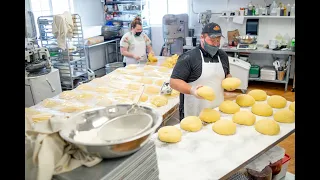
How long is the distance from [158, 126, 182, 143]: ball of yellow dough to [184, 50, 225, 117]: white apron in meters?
0.65

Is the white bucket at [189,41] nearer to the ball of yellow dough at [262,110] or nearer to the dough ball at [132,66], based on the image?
the dough ball at [132,66]

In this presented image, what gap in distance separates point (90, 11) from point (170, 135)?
5.29m

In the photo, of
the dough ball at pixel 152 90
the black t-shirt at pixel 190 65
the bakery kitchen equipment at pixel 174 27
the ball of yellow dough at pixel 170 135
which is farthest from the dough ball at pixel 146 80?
the bakery kitchen equipment at pixel 174 27

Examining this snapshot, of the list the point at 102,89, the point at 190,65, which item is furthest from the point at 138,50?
the point at 190,65

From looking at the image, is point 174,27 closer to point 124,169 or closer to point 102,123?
point 102,123

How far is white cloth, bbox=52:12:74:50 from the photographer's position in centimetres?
450

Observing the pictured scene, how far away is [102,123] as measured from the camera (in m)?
1.06

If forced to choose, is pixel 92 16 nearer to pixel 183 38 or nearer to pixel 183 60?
pixel 183 38

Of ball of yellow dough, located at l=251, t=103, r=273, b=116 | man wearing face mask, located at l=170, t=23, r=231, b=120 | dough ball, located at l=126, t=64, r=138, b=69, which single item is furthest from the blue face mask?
dough ball, located at l=126, t=64, r=138, b=69

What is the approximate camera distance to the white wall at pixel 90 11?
575 centimetres

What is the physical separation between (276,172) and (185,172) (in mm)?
1022

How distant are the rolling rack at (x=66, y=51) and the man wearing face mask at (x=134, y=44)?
124 cm
